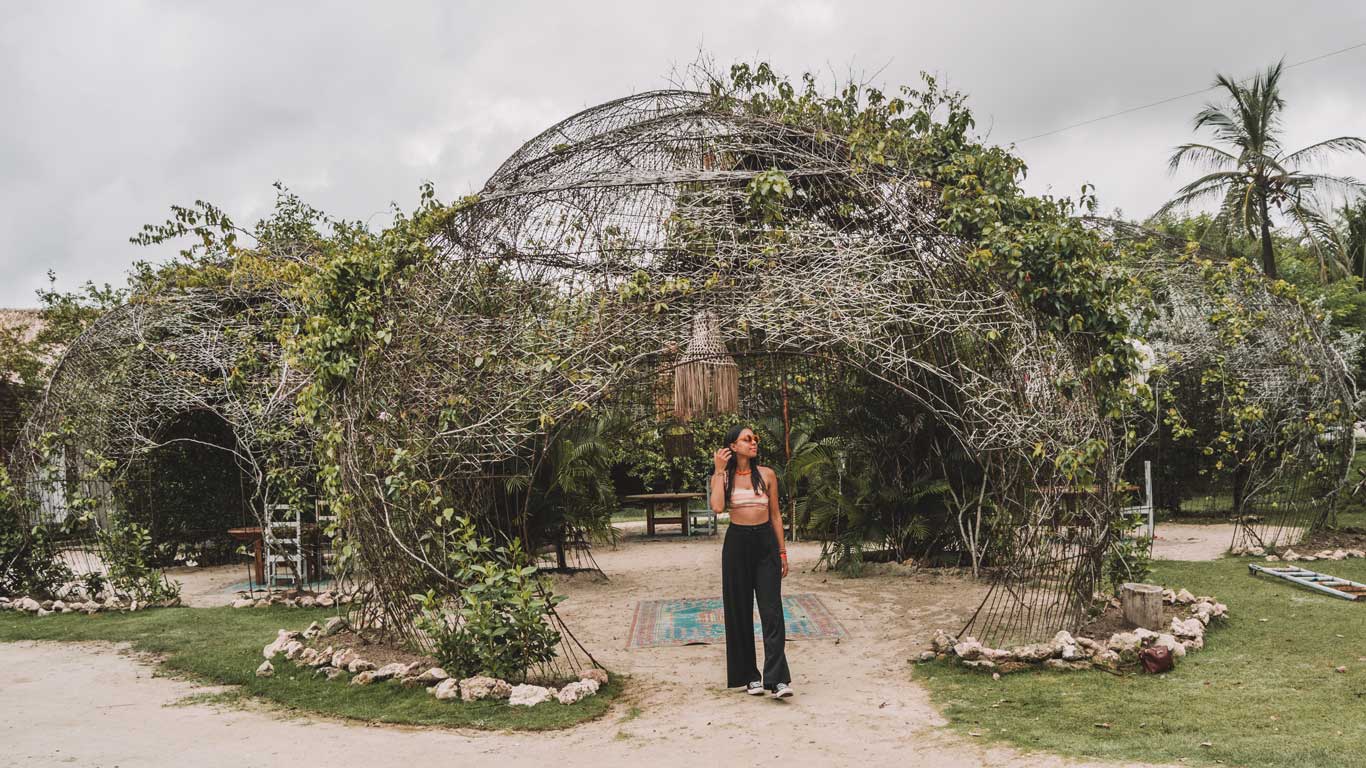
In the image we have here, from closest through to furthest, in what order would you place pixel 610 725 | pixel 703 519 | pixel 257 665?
pixel 610 725 → pixel 257 665 → pixel 703 519

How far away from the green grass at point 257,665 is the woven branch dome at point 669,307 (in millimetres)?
787

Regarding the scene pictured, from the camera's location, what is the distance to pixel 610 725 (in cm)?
470

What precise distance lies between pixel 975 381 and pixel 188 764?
4.84m

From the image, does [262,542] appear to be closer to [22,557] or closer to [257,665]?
[22,557]

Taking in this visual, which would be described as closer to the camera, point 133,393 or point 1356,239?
point 133,393

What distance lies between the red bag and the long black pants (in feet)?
6.81

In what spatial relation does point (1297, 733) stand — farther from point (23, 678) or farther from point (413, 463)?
point (23, 678)

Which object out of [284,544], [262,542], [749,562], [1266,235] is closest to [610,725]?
[749,562]

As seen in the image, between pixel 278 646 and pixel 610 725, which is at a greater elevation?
pixel 278 646

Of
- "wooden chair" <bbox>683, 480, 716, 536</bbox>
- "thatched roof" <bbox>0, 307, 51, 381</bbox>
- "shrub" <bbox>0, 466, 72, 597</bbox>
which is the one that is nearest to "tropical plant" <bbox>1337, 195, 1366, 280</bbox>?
"wooden chair" <bbox>683, 480, 716, 536</bbox>

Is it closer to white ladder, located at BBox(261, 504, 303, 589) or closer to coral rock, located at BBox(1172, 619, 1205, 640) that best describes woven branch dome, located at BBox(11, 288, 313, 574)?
white ladder, located at BBox(261, 504, 303, 589)

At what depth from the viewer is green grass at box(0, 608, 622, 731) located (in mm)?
4840

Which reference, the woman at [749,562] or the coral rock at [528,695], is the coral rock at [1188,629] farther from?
the coral rock at [528,695]

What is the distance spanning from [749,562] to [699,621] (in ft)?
8.72
